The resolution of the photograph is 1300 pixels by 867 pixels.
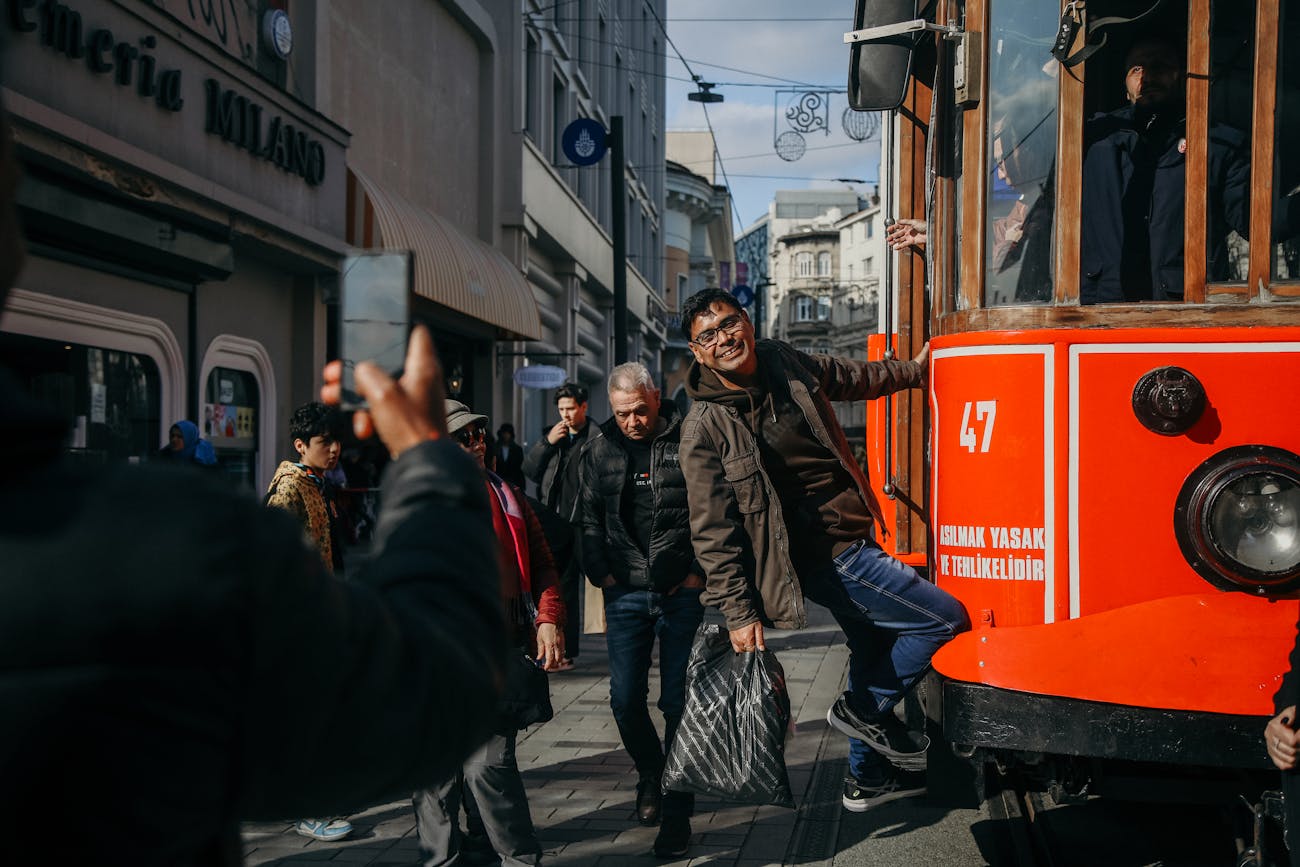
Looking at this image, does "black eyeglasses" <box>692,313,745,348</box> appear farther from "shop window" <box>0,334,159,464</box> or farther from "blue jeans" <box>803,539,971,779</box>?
"shop window" <box>0,334,159,464</box>

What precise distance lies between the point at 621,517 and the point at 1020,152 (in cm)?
217

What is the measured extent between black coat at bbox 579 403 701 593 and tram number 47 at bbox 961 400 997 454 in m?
1.24

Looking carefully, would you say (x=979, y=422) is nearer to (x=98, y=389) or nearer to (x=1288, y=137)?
(x=1288, y=137)

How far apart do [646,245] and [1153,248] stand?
3599cm

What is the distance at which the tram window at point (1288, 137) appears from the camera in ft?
13.5

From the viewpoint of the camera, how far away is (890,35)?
463 cm

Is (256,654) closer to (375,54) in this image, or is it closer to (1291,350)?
(1291,350)

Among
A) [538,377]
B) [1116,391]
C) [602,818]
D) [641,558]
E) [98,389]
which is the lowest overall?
[602,818]

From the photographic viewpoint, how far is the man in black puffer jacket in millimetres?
5289

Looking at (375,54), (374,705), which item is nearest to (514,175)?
(375,54)

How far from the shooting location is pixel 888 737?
16.3 feet

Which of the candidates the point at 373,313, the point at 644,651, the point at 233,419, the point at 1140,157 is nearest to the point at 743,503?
the point at 644,651

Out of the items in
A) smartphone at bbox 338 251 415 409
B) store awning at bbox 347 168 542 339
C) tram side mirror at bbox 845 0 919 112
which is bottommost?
smartphone at bbox 338 251 415 409

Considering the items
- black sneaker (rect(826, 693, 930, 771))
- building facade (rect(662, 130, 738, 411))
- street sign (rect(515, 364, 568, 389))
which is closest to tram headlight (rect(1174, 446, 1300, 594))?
black sneaker (rect(826, 693, 930, 771))
